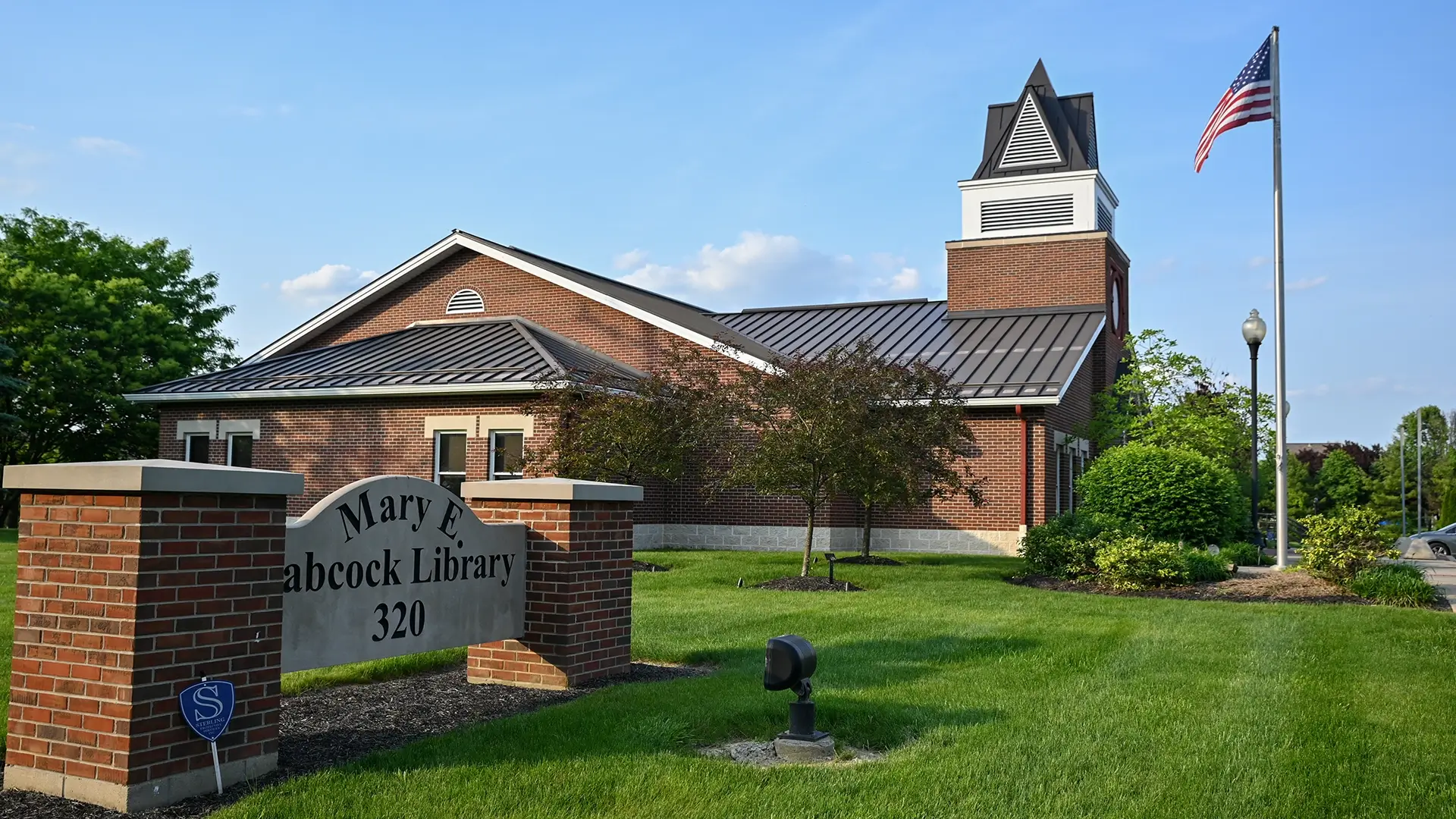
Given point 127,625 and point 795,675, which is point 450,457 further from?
point 127,625

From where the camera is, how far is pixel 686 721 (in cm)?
693

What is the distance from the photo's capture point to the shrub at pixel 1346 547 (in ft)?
49.8

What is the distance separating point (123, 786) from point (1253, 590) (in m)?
14.0

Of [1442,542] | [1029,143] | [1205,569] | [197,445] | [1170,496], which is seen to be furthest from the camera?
[1442,542]

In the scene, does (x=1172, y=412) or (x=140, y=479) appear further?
(x=1172, y=412)

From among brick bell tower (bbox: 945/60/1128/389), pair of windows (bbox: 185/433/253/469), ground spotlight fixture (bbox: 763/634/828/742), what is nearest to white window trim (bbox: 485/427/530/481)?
pair of windows (bbox: 185/433/253/469)

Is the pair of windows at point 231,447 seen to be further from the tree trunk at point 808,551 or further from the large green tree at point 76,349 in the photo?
the tree trunk at point 808,551

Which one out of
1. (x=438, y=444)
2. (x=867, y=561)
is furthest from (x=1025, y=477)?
(x=438, y=444)

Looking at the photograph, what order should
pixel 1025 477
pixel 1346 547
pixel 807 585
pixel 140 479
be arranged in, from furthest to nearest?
1. pixel 1025 477
2. pixel 807 585
3. pixel 1346 547
4. pixel 140 479

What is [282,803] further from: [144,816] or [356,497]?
[356,497]

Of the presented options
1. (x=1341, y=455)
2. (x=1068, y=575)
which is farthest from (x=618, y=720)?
(x=1341, y=455)

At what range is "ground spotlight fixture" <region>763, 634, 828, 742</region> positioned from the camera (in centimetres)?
640

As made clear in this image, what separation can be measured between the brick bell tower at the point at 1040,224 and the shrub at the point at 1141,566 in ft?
44.8

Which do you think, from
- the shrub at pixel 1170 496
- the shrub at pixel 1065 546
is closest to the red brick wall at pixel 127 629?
the shrub at pixel 1065 546
